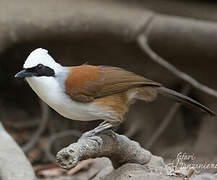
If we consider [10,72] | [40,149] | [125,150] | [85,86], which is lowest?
[40,149]

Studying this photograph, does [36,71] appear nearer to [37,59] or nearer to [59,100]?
[37,59]

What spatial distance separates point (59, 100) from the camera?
10.2ft

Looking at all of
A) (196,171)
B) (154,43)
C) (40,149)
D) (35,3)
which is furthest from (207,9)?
(196,171)

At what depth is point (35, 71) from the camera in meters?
3.02

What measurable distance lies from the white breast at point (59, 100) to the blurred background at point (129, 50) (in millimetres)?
2498

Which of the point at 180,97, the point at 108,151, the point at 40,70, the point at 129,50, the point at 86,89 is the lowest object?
the point at 129,50

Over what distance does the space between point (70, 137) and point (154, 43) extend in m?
1.34

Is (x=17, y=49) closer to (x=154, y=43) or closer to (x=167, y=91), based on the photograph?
(x=154, y=43)

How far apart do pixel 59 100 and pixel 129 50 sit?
2855 millimetres

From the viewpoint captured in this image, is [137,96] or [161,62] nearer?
[137,96]

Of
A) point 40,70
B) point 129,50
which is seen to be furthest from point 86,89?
point 129,50

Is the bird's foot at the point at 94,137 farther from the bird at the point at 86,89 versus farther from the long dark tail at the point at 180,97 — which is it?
the long dark tail at the point at 180,97

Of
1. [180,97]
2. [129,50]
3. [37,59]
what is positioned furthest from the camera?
[129,50]

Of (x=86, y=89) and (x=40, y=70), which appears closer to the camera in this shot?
(x=40, y=70)
